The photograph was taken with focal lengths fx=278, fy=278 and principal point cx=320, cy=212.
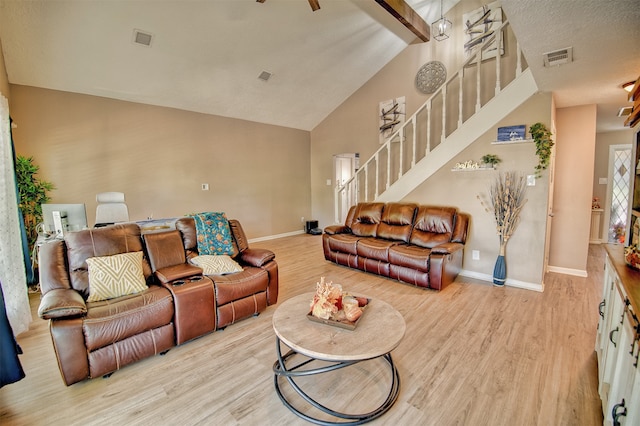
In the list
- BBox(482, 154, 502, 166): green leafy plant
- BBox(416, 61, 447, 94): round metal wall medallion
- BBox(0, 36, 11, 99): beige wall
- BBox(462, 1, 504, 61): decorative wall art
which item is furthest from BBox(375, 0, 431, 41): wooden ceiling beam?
BBox(0, 36, 11, 99): beige wall

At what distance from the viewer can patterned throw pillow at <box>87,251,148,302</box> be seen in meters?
2.21

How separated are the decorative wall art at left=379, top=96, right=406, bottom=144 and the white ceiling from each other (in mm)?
866

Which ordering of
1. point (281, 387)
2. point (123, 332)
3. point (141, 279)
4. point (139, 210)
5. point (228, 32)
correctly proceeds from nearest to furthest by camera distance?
point (281, 387) → point (123, 332) → point (141, 279) → point (228, 32) → point (139, 210)

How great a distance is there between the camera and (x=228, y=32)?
4020 millimetres

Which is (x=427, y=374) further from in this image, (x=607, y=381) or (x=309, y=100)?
(x=309, y=100)

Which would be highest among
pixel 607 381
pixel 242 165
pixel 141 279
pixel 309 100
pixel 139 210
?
pixel 309 100

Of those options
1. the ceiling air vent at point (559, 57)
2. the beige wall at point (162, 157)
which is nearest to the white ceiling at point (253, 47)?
the ceiling air vent at point (559, 57)

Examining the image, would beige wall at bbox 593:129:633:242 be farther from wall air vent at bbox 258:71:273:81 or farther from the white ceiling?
wall air vent at bbox 258:71:273:81

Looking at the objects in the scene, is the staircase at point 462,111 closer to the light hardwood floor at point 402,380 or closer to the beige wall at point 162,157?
the beige wall at point 162,157

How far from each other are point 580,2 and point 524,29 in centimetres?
33

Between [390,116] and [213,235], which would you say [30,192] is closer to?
[213,235]

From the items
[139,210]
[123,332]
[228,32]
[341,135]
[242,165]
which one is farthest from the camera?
[341,135]

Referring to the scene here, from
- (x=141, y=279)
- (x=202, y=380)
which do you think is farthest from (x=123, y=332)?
(x=202, y=380)

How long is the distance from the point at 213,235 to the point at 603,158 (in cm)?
755
